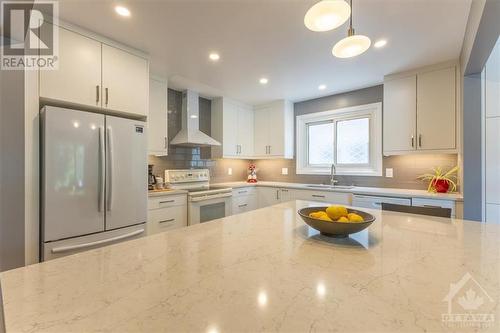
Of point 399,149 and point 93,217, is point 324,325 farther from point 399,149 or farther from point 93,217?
point 399,149

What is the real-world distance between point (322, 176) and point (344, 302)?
3314 millimetres

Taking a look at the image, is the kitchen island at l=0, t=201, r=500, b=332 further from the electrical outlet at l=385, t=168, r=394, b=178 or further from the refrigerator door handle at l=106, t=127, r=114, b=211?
the electrical outlet at l=385, t=168, r=394, b=178

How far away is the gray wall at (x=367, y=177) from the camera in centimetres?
278

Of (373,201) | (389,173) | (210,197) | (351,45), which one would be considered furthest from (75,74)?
(389,173)

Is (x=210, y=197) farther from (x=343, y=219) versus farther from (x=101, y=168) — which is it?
(x=343, y=219)

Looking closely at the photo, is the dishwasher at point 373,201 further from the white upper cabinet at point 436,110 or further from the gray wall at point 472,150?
the white upper cabinet at point 436,110

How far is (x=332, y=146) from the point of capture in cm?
367

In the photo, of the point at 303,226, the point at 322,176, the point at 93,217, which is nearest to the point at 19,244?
the point at 93,217

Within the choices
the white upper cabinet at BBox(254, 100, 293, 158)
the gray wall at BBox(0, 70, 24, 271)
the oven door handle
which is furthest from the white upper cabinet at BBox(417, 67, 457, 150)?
the gray wall at BBox(0, 70, 24, 271)

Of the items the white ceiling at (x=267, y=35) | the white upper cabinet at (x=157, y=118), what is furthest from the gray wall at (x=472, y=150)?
the white upper cabinet at (x=157, y=118)

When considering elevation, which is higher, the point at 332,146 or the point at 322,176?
the point at 332,146

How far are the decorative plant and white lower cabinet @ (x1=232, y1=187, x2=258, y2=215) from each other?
7.89ft

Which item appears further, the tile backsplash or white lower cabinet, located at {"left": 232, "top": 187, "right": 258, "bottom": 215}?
white lower cabinet, located at {"left": 232, "top": 187, "right": 258, "bottom": 215}

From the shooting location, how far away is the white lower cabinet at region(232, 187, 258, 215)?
3469 millimetres
